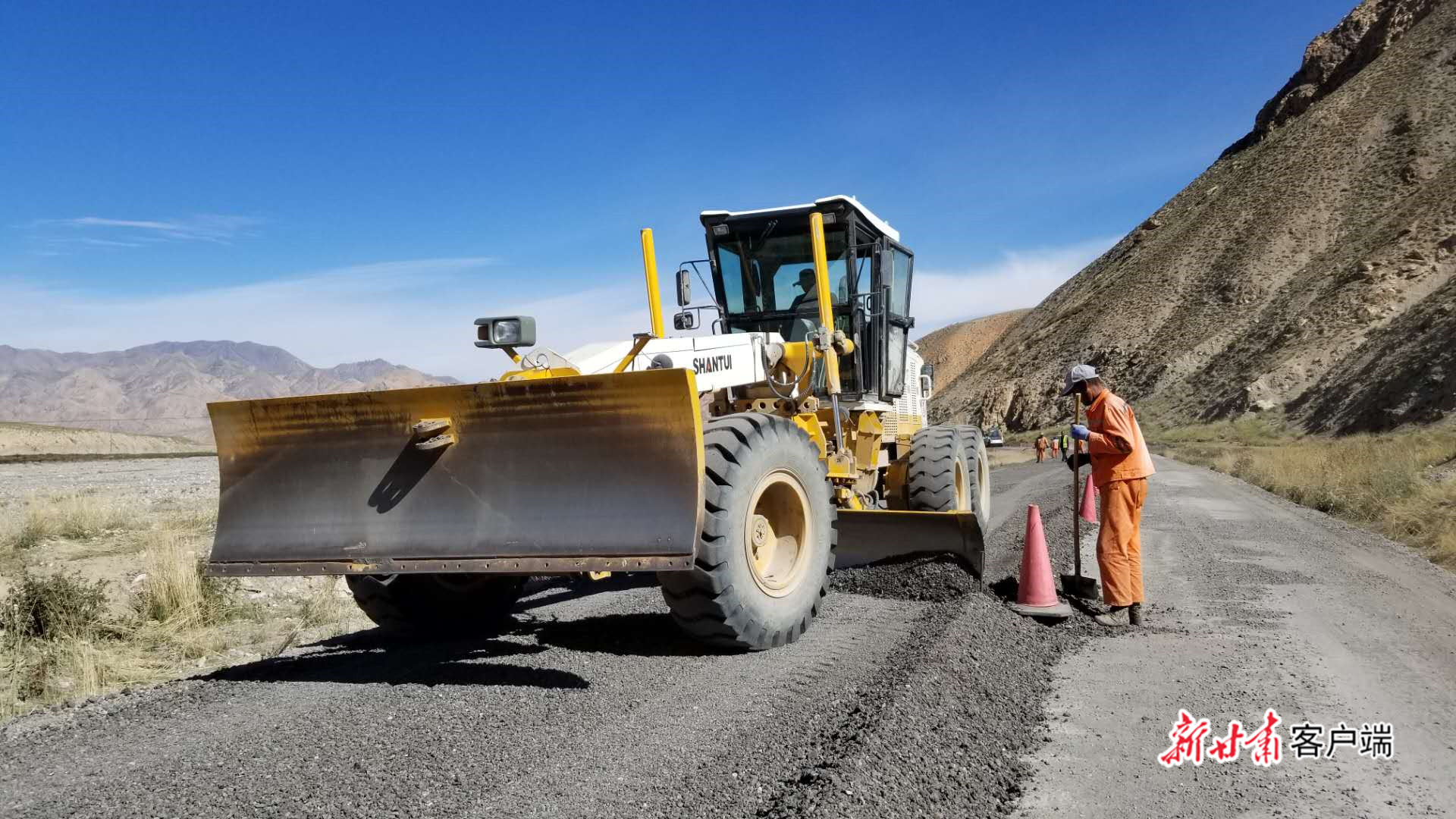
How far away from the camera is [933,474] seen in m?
8.10

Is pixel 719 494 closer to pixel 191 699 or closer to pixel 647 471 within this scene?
pixel 647 471

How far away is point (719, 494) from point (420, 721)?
171cm

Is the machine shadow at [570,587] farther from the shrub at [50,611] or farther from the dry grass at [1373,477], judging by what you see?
the dry grass at [1373,477]

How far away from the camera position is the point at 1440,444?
1767 cm

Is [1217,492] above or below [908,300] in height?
below

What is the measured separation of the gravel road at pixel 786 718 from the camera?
3379mm

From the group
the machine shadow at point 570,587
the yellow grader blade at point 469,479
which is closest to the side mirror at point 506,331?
the yellow grader blade at point 469,479

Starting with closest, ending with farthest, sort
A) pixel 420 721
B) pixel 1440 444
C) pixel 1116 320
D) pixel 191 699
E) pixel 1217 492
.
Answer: pixel 420 721, pixel 191 699, pixel 1217 492, pixel 1440 444, pixel 1116 320

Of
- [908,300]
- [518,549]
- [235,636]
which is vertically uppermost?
[908,300]

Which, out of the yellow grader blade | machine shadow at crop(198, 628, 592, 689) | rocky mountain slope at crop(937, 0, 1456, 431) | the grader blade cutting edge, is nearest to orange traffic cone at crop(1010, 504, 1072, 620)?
the grader blade cutting edge

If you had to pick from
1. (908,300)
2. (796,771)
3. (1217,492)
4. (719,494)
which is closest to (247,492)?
(719,494)

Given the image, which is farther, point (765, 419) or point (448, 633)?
point (448, 633)

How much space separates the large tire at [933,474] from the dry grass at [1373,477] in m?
4.47

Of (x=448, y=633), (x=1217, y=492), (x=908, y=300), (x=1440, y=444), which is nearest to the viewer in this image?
(x=448, y=633)
